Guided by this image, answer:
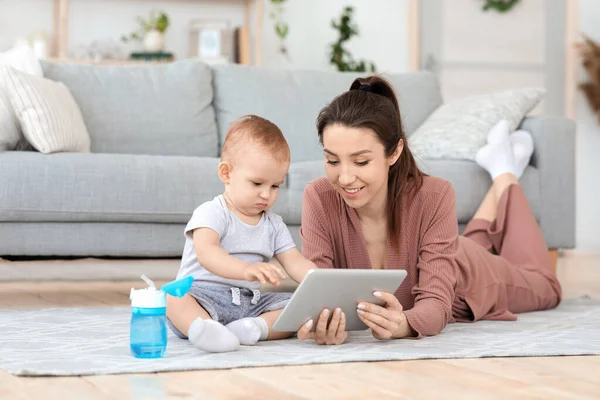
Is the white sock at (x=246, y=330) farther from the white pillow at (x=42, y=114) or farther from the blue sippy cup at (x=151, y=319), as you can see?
the white pillow at (x=42, y=114)

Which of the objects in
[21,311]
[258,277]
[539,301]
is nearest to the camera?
[258,277]

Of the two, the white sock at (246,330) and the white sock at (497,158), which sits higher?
the white sock at (497,158)

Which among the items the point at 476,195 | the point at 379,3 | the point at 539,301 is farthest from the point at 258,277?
the point at 379,3

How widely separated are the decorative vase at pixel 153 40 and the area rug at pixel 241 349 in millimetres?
3047

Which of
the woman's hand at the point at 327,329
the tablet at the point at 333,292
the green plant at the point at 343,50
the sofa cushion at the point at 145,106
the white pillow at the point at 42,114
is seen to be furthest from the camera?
the green plant at the point at 343,50

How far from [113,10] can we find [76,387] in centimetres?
428

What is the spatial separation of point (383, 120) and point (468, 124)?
1.61 metres

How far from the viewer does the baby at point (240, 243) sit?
191 cm

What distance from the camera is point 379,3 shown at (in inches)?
232

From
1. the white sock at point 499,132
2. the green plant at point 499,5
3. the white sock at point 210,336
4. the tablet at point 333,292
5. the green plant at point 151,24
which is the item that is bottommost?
the white sock at point 210,336

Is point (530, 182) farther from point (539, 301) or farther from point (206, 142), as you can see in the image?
point (206, 142)

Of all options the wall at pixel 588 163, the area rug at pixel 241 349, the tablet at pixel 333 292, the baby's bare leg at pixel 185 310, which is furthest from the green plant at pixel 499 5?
the baby's bare leg at pixel 185 310

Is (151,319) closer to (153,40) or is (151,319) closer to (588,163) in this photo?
(153,40)

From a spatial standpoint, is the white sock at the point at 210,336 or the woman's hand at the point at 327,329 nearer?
the white sock at the point at 210,336
